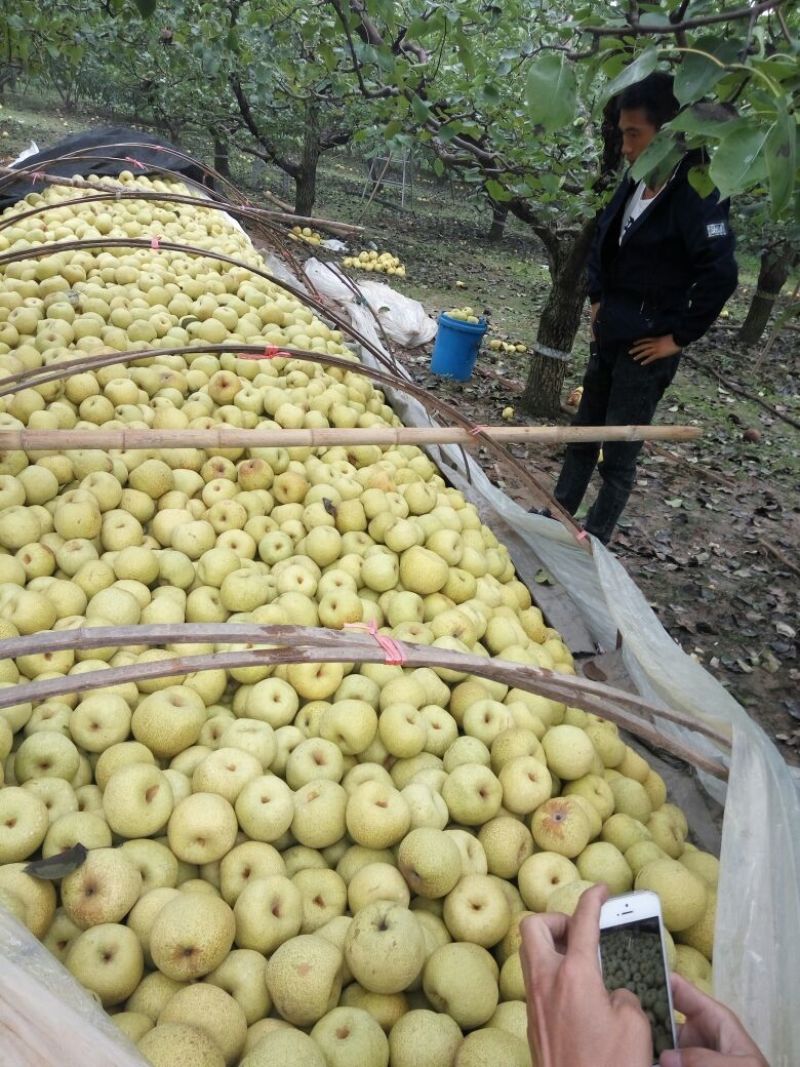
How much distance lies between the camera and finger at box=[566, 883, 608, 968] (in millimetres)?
947

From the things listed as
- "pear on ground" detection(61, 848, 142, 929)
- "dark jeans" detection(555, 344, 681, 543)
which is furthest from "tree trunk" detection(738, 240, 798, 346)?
"pear on ground" detection(61, 848, 142, 929)

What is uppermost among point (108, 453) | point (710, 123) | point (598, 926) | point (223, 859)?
point (710, 123)

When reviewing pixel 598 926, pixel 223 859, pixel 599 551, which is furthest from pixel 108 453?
pixel 598 926

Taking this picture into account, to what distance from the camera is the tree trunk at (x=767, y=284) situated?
10.3 meters

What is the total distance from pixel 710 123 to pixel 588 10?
127 cm

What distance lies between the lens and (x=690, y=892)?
178 cm

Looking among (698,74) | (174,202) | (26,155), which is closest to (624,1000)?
(698,74)

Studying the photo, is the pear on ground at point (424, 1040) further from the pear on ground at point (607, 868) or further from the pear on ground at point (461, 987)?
the pear on ground at point (607, 868)

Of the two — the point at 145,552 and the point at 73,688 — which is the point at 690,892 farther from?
the point at 145,552

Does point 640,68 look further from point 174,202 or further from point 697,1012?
point 174,202

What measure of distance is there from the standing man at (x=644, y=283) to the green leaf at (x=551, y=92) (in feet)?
6.91

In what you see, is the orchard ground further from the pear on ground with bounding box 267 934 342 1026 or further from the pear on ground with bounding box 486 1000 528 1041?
the pear on ground with bounding box 267 934 342 1026

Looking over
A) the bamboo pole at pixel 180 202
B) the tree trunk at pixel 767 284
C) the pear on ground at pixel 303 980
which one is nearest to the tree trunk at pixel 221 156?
the tree trunk at pixel 767 284

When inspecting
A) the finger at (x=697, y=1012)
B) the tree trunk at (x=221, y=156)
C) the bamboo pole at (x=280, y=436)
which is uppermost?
the tree trunk at (x=221, y=156)
